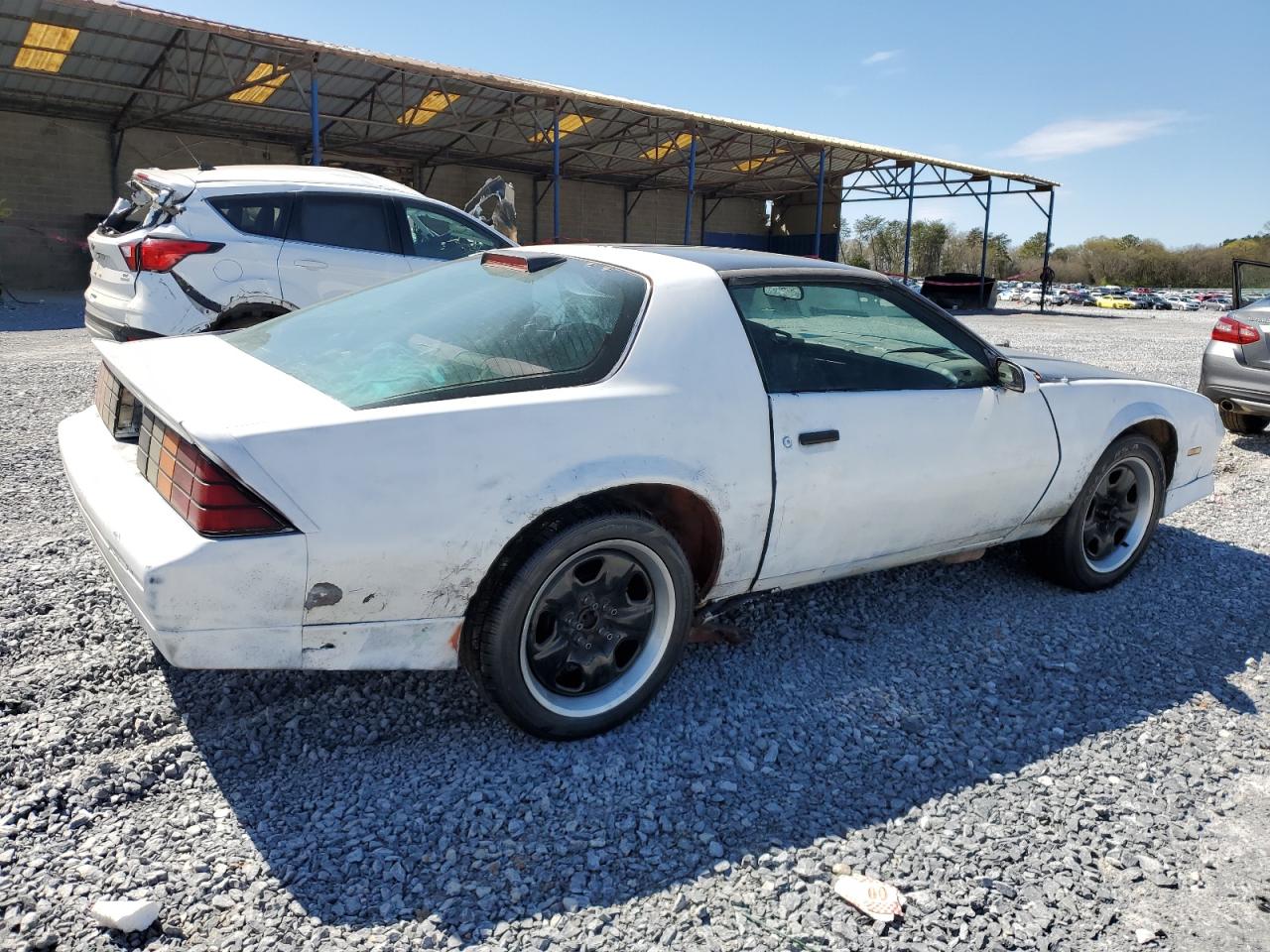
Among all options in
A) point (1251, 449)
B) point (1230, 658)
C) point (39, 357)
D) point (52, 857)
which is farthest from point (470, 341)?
point (39, 357)

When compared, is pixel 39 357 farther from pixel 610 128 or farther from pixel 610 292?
pixel 610 128

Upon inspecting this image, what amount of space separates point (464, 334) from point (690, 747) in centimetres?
137

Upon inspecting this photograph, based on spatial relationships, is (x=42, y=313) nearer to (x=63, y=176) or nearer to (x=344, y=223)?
(x=63, y=176)

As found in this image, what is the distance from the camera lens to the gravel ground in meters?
1.90

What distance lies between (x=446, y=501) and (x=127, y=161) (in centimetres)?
2256

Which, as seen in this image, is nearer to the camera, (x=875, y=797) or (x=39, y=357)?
(x=875, y=797)

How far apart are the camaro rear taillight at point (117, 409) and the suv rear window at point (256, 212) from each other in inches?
144

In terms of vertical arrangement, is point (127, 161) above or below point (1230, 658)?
above

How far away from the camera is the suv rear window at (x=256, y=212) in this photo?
6.11 meters

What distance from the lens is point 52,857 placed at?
1959 mm

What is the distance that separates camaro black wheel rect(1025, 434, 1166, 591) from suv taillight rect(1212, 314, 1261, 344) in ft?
12.4

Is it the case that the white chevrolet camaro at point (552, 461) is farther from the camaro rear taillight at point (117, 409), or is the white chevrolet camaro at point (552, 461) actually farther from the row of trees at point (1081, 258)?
the row of trees at point (1081, 258)

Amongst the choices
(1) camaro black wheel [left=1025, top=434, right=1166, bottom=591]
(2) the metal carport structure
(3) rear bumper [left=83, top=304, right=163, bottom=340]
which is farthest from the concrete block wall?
(1) camaro black wheel [left=1025, top=434, right=1166, bottom=591]

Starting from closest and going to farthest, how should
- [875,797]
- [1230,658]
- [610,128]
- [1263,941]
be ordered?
[1263,941] → [875,797] → [1230,658] → [610,128]
